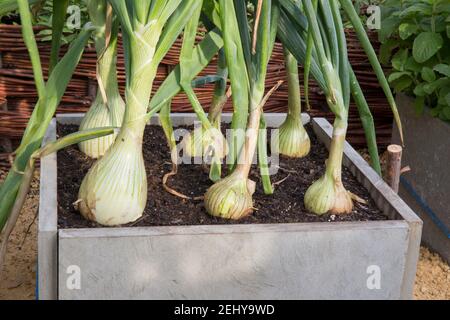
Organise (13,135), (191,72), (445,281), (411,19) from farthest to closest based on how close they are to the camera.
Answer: (13,135) < (411,19) < (445,281) < (191,72)

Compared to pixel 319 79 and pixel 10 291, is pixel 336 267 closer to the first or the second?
pixel 319 79

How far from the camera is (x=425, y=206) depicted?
202 centimetres

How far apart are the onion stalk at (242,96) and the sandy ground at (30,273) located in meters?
0.79

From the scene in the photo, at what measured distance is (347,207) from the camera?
1181 mm

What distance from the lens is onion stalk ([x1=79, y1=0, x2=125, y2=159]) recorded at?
4.51ft

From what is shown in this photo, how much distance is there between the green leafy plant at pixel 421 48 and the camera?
6.31 ft

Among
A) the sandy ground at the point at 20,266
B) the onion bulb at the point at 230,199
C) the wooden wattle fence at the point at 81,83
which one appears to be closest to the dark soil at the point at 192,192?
the onion bulb at the point at 230,199

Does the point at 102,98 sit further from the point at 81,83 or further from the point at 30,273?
the point at 81,83

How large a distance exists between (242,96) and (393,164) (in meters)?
0.29

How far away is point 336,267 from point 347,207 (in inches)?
5.6

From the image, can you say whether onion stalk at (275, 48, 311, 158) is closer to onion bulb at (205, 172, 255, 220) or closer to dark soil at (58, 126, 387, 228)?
dark soil at (58, 126, 387, 228)

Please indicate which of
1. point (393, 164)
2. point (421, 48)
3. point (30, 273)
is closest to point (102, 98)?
point (393, 164)

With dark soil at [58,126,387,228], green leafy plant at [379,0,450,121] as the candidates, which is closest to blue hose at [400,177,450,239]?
green leafy plant at [379,0,450,121]

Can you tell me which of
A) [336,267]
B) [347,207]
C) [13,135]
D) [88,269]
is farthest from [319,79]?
[13,135]
